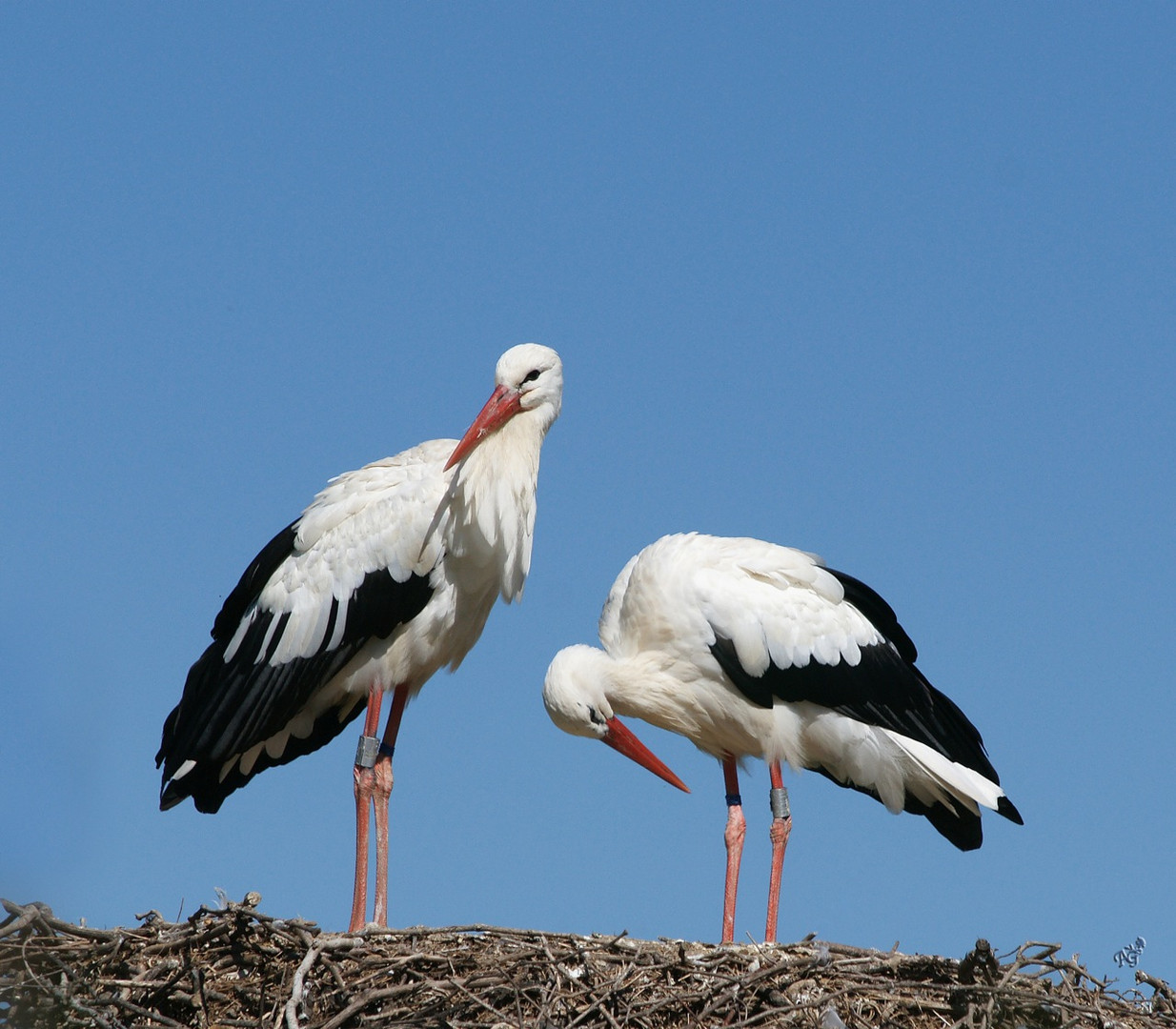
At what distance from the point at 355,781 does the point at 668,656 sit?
1.49 metres

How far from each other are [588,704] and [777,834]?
1.04m

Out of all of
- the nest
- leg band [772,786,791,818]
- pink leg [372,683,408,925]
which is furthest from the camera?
leg band [772,786,791,818]

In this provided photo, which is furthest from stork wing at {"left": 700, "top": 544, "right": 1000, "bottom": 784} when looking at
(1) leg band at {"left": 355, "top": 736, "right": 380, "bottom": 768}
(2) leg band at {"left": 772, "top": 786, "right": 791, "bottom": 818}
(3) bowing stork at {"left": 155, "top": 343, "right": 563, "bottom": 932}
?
(1) leg band at {"left": 355, "top": 736, "right": 380, "bottom": 768}

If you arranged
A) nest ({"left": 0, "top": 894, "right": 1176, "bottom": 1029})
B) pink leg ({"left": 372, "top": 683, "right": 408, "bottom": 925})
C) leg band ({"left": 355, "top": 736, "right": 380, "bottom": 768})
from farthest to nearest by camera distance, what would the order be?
leg band ({"left": 355, "top": 736, "right": 380, "bottom": 768}), pink leg ({"left": 372, "top": 683, "right": 408, "bottom": 925}), nest ({"left": 0, "top": 894, "right": 1176, "bottom": 1029})

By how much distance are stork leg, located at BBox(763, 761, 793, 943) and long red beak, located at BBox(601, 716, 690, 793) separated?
0.41m

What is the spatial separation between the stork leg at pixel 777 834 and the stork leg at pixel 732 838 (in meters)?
0.19

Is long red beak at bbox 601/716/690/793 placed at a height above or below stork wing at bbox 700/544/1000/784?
below

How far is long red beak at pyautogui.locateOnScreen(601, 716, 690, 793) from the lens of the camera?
8.35 m

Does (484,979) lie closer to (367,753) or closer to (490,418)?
(367,753)

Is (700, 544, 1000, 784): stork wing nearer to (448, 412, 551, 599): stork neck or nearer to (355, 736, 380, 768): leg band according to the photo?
(448, 412, 551, 599): stork neck

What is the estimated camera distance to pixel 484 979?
6.40 meters

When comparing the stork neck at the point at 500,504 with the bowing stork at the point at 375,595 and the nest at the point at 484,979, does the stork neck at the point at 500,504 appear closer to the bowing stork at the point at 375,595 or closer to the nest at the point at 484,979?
the bowing stork at the point at 375,595

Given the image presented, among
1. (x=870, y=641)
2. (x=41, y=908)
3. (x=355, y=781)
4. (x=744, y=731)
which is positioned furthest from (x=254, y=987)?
(x=870, y=641)

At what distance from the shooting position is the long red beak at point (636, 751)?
835 centimetres
